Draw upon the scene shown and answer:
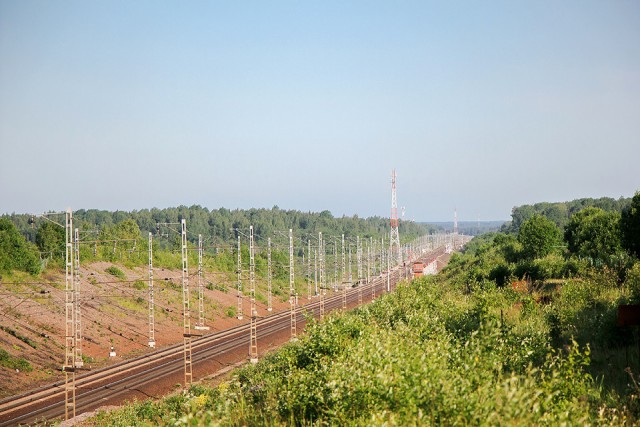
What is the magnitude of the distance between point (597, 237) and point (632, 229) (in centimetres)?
Answer: 1234

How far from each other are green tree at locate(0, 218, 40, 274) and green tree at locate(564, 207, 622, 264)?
47892 millimetres

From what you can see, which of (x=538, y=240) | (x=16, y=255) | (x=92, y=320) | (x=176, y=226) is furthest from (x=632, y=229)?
(x=176, y=226)

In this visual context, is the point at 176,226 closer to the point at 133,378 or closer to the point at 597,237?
the point at 597,237

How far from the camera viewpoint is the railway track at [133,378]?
31.7 meters

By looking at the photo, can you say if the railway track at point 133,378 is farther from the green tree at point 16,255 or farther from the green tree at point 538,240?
the green tree at point 538,240

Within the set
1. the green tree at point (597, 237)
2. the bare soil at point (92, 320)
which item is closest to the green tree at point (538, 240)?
the green tree at point (597, 237)

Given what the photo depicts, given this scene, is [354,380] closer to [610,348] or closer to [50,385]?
[610,348]

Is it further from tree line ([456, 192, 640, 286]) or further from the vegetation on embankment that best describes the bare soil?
tree line ([456, 192, 640, 286])

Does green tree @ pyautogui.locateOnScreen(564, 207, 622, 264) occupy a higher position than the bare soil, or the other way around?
green tree @ pyautogui.locateOnScreen(564, 207, 622, 264)

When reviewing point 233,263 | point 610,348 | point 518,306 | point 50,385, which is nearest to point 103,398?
point 50,385

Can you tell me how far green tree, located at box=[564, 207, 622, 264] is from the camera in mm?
58688

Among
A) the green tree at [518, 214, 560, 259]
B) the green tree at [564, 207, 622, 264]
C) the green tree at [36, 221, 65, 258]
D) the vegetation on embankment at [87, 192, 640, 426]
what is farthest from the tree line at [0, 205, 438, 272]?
the vegetation on embankment at [87, 192, 640, 426]

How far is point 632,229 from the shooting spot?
1919 inches

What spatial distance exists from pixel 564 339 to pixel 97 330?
39.1 metres
